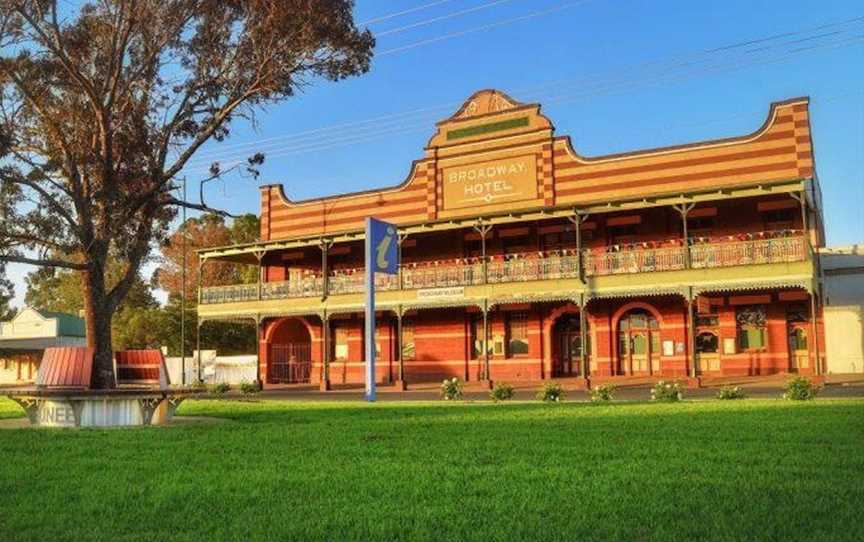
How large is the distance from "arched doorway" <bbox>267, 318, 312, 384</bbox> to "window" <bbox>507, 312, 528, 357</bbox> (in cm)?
1039

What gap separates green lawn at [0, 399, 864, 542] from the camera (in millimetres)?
5336

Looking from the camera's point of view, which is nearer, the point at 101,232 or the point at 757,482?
the point at 757,482

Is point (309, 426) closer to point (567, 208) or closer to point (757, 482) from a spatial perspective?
point (757, 482)

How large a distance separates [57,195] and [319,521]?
15.3 meters

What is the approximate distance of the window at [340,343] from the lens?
1506 inches

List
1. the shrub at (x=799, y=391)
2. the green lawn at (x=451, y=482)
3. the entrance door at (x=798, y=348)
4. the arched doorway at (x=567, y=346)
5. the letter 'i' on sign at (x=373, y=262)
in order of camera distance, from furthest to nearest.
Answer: the arched doorway at (x=567, y=346) < the entrance door at (x=798, y=348) < the letter 'i' on sign at (x=373, y=262) < the shrub at (x=799, y=391) < the green lawn at (x=451, y=482)

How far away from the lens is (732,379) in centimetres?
2798

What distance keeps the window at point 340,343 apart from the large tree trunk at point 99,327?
70.9 feet

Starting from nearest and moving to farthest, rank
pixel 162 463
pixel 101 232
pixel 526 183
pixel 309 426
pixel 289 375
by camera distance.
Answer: pixel 162 463
pixel 309 426
pixel 101 232
pixel 526 183
pixel 289 375

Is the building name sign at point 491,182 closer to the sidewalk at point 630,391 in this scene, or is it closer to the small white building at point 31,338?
the sidewalk at point 630,391

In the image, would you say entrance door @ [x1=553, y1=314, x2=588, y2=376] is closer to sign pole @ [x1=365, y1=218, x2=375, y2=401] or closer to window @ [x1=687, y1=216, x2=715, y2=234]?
window @ [x1=687, y1=216, x2=715, y2=234]

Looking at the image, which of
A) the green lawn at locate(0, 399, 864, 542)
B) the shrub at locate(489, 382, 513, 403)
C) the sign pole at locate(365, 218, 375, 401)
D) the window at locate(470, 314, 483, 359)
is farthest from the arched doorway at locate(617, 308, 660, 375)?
the green lawn at locate(0, 399, 864, 542)

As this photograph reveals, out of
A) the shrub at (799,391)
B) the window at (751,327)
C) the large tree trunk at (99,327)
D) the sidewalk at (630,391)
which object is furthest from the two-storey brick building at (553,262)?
the large tree trunk at (99,327)

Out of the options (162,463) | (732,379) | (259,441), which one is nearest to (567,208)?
(732,379)
